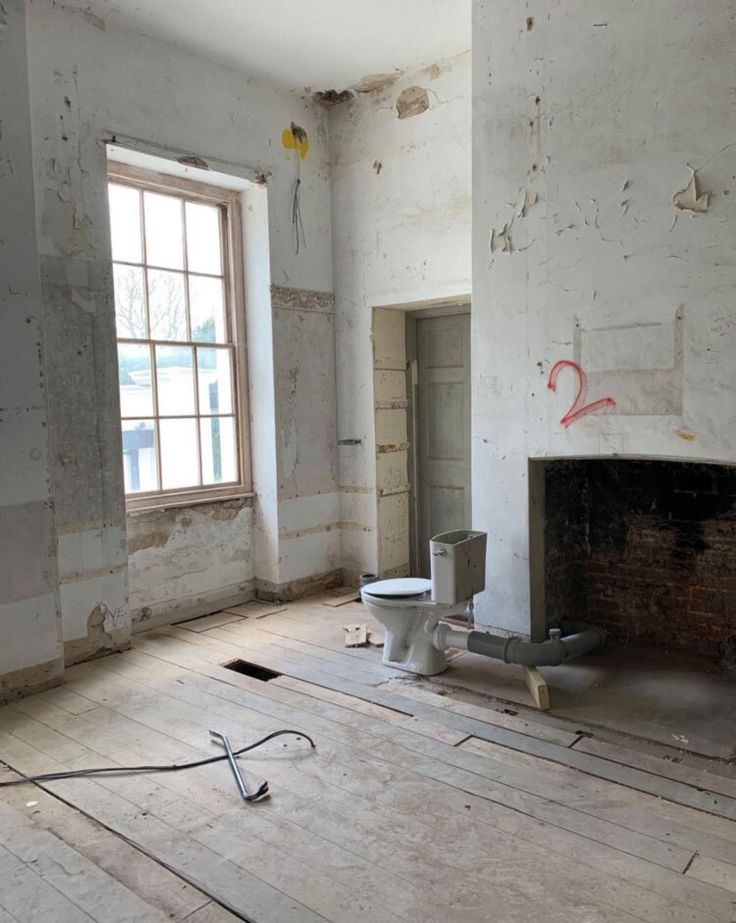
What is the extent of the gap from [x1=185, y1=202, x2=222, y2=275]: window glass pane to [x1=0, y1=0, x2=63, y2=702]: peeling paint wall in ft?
4.30

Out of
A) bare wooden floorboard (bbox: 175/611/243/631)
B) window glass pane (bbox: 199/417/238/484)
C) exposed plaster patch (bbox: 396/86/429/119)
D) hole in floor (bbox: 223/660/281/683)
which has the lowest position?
hole in floor (bbox: 223/660/281/683)

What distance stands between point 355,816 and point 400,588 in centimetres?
146

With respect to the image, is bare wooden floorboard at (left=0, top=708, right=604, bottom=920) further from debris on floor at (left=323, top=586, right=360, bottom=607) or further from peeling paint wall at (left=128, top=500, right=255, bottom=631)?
debris on floor at (left=323, top=586, right=360, bottom=607)

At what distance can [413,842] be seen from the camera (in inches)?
91.0

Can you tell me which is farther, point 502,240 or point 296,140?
point 296,140

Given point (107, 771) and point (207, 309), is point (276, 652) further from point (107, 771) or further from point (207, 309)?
point (207, 309)

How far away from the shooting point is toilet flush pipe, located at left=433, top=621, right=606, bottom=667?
354 centimetres

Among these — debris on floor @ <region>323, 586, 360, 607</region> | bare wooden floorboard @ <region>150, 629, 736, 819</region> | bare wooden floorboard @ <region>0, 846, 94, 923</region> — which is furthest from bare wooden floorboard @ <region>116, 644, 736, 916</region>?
debris on floor @ <region>323, 586, 360, 607</region>

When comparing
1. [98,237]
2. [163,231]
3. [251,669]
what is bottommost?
[251,669]

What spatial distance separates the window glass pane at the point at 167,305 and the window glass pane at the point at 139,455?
0.57 m

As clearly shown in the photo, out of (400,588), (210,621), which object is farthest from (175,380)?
(400,588)

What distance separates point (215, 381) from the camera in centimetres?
494

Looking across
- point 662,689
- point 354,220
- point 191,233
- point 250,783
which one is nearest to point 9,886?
point 250,783

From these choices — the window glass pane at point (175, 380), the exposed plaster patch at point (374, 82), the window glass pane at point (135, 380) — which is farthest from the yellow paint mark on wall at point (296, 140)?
the window glass pane at point (135, 380)
